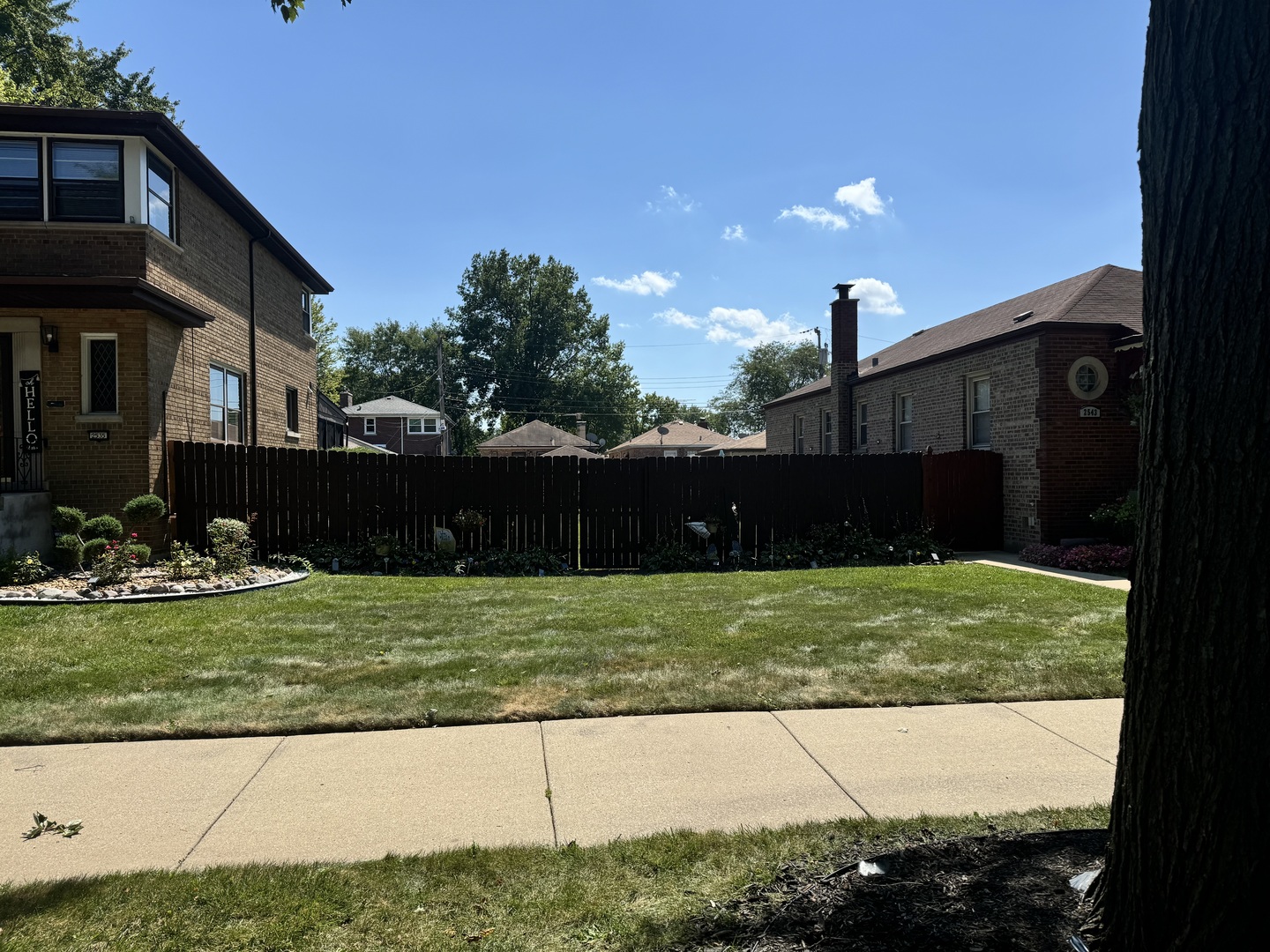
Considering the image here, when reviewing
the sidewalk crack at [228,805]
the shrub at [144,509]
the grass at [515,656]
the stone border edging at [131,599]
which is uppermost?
the shrub at [144,509]

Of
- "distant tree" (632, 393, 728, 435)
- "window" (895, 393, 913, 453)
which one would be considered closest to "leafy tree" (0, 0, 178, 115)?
"window" (895, 393, 913, 453)

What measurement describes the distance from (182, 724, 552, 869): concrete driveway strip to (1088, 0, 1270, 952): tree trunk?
231 centimetres

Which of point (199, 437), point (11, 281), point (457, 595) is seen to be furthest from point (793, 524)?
point (11, 281)

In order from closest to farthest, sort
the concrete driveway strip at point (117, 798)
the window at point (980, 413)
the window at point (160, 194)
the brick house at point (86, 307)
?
the concrete driveway strip at point (117, 798) → the brick house at point (86, 307) → the window at point (160, 194) → the window at point (980, 413)

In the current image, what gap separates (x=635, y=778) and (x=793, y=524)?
11054 mm

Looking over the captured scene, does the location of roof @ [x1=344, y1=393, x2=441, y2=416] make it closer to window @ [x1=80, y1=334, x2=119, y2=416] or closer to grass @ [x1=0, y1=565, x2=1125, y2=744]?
window @ [x1=80, y1=334, x2=119, y2=416]

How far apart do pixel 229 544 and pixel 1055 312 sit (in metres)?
14.0

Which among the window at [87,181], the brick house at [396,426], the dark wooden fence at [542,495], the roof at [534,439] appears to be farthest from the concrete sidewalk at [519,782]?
the brick house at [396,426]

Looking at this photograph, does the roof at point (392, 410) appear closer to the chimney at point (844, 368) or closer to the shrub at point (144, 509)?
the chimney at point (844, 368)

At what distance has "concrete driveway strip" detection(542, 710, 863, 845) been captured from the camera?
12.2 ft

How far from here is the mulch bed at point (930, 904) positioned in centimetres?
246

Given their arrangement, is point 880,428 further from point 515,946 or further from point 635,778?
point 515,946

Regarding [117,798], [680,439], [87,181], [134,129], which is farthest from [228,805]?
[680,439]

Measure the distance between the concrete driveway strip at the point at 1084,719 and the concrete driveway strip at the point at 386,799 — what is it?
304cm
